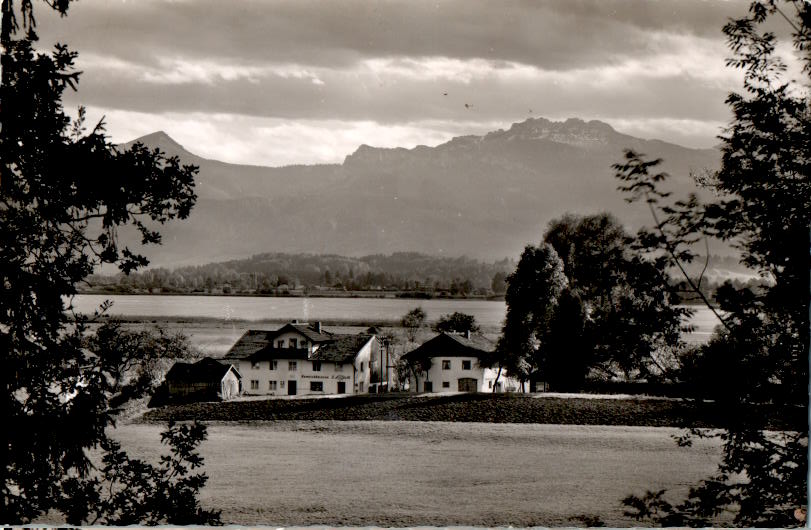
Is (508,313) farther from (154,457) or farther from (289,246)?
(154,457)

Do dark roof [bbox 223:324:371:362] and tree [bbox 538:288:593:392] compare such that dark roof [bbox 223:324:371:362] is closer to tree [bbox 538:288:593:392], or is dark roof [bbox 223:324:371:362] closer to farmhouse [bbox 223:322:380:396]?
farmhouse [bbox 223:322:380:396]

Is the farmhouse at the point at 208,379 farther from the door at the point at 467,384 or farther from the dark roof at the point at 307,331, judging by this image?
the door at the point at 467,384

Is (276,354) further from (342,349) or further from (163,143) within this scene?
(163,143)

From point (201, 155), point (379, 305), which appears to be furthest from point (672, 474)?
point (201, 155)

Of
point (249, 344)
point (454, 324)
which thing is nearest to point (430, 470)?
point (454, 324)

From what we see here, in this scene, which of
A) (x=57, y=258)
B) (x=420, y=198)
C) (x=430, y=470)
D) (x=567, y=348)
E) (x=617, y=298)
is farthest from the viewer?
(x=420, y=198)

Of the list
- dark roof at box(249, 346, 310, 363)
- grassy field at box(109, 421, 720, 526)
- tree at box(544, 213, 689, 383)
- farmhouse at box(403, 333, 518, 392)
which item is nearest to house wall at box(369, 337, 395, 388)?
farmhouse at box(403, 333, 518, 392)

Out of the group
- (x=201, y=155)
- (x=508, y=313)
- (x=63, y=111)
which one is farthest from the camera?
(x=508, y=313)
